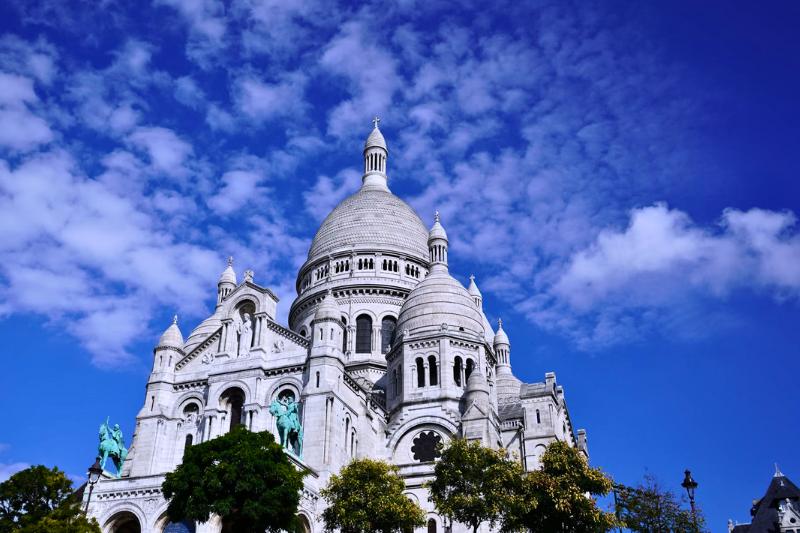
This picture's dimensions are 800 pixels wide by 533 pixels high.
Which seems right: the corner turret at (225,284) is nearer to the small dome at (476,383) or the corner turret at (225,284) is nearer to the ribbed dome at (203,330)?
the ribbed dome at (203,330)

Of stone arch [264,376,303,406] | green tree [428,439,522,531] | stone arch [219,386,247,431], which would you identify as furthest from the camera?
stone arch [219,386,247,431]

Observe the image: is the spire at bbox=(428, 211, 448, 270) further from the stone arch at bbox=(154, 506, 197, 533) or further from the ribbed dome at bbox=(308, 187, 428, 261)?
the stone arch at bbox=(154, 506, 197, 533)

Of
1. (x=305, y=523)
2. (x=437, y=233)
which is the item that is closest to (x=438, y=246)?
(x=437, y=233)

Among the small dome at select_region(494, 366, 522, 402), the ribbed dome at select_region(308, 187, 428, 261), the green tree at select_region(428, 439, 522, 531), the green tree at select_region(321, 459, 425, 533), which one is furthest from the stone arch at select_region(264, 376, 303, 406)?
the ribbed dome at select_region(308, 187, 428, 261)

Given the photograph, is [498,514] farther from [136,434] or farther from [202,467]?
[136,434]

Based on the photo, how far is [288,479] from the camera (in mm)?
39312

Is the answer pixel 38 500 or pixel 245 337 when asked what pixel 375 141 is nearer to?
pixel 245 337

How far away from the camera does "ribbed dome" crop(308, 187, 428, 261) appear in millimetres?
76375

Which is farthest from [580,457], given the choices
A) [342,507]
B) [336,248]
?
[336,248]

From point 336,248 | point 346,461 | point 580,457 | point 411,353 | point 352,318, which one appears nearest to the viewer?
point 580,457

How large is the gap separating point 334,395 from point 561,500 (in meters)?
19.1

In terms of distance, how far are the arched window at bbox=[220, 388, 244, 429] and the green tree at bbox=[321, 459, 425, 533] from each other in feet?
54.4

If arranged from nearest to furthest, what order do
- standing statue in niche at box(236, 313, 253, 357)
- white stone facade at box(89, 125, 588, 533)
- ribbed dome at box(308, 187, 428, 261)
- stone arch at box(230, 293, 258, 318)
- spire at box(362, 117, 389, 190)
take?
1. white stone facade at box(89, 125, 588, 533)
2. standing statue in niche at box(236, 313, 253, 357)
3. stone arch at box(230, 293, 258, 318)
4. ribbed dome at box(308, 187, 428, 261)
5. spire at box(362, 117, 389, 190)

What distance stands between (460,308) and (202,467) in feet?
88.6
